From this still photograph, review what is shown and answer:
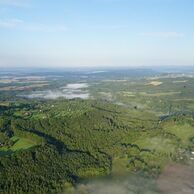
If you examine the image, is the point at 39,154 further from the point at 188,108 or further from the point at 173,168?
the point at 188,108

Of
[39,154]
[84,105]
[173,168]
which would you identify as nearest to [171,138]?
[173,168]

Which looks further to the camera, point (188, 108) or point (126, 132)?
point (188, 108)

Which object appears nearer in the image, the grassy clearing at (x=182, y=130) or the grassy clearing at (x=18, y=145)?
the grassy clearing at (x=18, y=145)

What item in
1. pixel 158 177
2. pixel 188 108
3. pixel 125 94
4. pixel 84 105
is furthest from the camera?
pixel 125 94

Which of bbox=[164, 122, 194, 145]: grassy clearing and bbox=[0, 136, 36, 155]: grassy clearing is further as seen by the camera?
bbox=[164, 122, 194, 145]: grassy clearing

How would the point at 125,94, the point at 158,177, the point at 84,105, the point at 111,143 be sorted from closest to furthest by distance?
the point at 158,177 → the point at 111,143 → the point at 84,105 → the point at 125,94

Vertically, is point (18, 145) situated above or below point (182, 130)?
above

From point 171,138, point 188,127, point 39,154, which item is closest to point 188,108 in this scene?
point 188,127

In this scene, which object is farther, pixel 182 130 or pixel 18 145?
pixel 182 130

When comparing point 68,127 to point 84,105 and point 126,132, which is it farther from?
point 84,105
